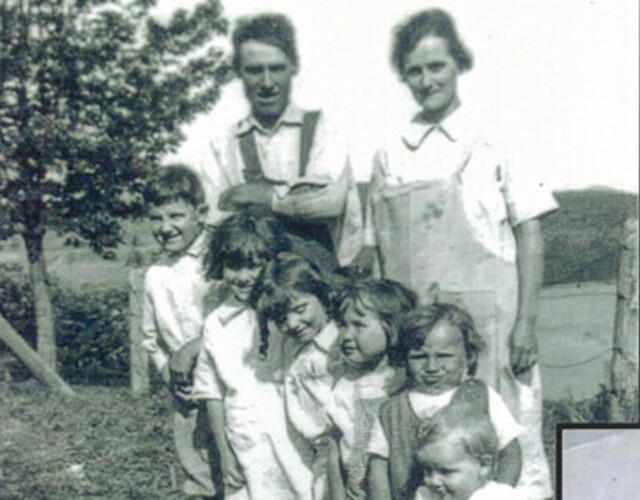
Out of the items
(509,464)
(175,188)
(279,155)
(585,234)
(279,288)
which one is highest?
(279,155)

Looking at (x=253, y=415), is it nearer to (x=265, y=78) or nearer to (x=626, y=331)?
(x=265, y=78)

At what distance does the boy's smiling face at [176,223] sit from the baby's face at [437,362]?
3.24 ft

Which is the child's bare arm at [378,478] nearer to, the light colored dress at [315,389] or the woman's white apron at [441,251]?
the light colored dress at [315,389]

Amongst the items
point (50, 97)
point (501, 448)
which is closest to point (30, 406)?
point (50, 97)

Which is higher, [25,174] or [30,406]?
[25,174]

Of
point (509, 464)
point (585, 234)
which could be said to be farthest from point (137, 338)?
point (585, 234)

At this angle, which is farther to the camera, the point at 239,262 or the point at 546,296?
the point at 546,296

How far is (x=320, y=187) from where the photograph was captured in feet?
15.9

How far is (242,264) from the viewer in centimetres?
477

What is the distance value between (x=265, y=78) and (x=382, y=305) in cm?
102

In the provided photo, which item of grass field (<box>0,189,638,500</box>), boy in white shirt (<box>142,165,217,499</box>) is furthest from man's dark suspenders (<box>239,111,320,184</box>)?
grass field (<box>0,189,638,500</box>)

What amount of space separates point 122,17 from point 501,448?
7.54 ft

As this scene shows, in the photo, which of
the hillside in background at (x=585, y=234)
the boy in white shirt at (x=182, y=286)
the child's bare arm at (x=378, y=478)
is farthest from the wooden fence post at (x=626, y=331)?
the boy in white shirt at (x=182, y=286)

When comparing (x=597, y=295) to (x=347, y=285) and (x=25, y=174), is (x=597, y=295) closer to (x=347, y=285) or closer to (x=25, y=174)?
(x=347, y=285)
